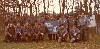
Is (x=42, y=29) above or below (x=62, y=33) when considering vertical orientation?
above

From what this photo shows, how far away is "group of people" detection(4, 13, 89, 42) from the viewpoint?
1866cm

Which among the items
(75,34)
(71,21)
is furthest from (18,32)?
(75,34)

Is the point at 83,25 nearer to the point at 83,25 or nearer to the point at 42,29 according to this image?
the point at 83,25

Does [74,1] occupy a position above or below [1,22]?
above

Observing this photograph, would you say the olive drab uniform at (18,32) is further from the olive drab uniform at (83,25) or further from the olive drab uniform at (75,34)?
the olive drab uniform at (83,25)

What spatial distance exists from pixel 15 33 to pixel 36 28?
1.48m

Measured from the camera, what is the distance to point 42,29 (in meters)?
19.6

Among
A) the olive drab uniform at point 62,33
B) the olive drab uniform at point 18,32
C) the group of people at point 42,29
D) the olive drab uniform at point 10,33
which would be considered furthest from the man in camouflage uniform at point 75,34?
the olive drab uniform at point 10,33

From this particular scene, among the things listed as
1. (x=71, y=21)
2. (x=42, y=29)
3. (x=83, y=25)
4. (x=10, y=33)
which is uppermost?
(x=71, y=21)

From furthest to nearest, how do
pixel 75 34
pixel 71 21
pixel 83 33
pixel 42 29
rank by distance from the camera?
1. pixel 42 29
2. pixel 71 21
3. pixel 83 33
4. pixel 75 34

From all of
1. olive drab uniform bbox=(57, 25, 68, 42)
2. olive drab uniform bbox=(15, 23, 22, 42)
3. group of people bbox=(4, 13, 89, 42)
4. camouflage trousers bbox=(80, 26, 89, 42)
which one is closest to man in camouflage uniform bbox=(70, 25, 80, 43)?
group of people bbox=(4, 13, 89, 42)

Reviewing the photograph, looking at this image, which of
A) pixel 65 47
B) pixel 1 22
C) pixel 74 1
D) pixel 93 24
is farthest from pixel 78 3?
pixel 65 47

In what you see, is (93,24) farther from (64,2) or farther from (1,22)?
(1,22)

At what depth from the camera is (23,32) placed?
1973 centimetres
